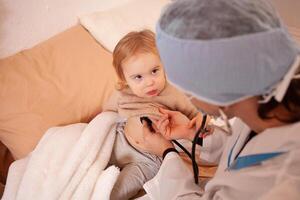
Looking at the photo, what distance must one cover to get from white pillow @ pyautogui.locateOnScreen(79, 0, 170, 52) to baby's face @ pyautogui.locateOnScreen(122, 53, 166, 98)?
418mm

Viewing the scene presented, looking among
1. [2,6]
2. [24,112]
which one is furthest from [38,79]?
[2,6]

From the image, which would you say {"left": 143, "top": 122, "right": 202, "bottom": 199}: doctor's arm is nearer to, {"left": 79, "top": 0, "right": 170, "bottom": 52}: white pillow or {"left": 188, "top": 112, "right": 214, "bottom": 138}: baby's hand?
{"left": 188, "top": 112, "right": 214, "bottom": 138}: baby's hand

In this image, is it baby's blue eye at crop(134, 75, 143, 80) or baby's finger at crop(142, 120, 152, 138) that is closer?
baby's finger at crop(142, 120, 152, 138)

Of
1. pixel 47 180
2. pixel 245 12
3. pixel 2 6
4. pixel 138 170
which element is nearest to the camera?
pixel 245 12

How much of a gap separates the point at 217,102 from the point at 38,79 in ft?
3.26

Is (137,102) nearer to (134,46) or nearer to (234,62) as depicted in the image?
(134,46)

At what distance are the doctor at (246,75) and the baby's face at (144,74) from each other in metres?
0.54

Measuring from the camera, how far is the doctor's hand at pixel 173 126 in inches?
46.3

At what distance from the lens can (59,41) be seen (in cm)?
164

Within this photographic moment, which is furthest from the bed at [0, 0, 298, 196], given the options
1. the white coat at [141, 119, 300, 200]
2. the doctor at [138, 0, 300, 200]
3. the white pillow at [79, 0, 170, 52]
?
the doctor at [138, 0, 300, 200]

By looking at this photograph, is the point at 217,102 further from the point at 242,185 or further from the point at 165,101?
the point at 165,101

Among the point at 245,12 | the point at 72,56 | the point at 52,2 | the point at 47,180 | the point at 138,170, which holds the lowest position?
the point at 138,170

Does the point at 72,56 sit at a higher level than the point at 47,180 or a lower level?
higher

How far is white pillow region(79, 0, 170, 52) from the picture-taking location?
1.71 m
